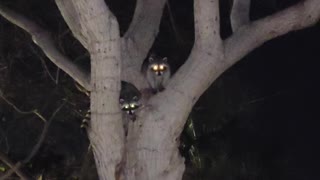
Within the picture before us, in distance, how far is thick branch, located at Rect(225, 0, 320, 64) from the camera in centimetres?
582

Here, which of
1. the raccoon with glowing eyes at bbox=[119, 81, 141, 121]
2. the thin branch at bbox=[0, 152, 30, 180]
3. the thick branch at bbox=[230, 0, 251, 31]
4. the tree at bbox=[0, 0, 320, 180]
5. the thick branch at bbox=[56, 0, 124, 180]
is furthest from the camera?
the thin branch at bbox=[0, 152, 30, 180]

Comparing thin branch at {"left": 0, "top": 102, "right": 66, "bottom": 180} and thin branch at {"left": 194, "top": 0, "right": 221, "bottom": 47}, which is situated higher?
thin branch at {"left": 194, "top": 0, "right": 221, "bottom": 47}

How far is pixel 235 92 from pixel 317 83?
1.30m

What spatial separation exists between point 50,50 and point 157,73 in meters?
1.07

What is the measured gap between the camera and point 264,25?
5.88 meters

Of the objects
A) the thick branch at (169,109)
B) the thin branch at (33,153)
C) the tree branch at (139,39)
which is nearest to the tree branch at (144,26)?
the tree branch at (139,39)

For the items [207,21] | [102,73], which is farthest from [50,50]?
[207,21]

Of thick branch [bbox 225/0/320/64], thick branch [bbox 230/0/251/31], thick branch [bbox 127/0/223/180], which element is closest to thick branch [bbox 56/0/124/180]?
thick branch [bbox 127/0/223/180]

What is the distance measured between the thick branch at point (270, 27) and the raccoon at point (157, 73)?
2.34 feet

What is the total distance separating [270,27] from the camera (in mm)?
5871

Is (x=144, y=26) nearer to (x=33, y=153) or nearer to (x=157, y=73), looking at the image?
(x=157, y=73)

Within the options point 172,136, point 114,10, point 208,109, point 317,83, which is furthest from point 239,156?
point 172,136

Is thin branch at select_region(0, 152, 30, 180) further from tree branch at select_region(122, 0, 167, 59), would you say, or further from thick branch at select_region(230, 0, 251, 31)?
thick branch at select_region(230, 0, 251, 31)

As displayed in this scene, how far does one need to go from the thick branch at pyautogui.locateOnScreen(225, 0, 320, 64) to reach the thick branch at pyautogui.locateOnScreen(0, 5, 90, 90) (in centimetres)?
126
